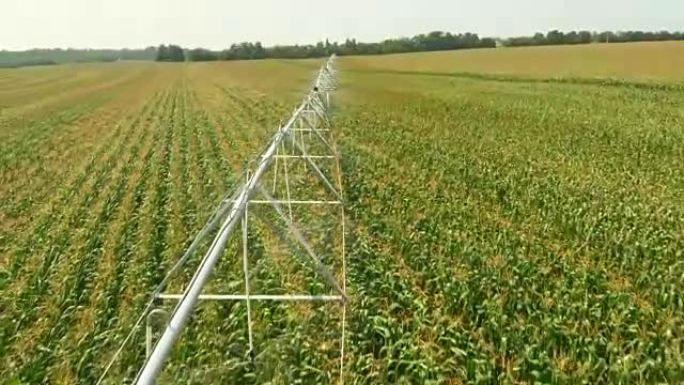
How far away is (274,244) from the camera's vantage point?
28.9 ft

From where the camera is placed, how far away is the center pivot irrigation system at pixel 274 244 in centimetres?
332

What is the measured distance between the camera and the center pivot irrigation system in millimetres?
3318

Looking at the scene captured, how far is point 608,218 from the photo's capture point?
30.8 feet

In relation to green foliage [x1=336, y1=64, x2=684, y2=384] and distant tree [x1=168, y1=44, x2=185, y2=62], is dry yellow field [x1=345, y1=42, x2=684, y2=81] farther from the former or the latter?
distant tree [x1=168, y1=44, x2=185, y2=62]

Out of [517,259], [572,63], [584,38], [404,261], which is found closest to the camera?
[517,259]

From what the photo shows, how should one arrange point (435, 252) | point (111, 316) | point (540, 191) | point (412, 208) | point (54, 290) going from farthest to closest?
point (540, 191) < point (412, 208) < point (435, 252) < point (54, 290) < point (111, 316)

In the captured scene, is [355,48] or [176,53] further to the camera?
[176,53]

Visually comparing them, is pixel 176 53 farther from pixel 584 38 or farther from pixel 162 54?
pixel 584 38

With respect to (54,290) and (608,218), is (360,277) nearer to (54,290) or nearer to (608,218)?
(54,290)

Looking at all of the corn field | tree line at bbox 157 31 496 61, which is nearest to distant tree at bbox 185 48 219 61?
tree line at bbox 157 31 496 61

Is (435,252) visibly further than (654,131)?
No

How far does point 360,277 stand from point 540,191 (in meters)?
5.43

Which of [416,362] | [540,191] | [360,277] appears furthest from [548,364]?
[540,191]

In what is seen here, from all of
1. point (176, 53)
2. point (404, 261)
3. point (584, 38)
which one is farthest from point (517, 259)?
point (176, 53)
